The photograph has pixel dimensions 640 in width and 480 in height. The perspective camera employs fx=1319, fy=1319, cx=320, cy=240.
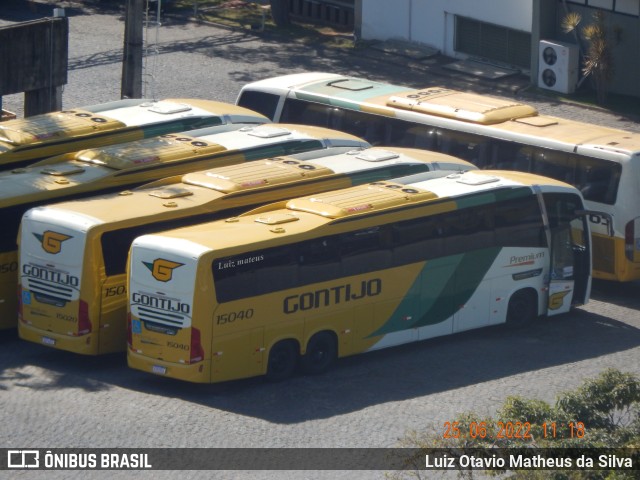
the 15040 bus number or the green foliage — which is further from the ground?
the green foliage

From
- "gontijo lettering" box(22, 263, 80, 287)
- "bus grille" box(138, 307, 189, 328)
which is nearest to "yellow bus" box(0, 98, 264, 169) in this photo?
"gontijo lettering" box(22, 263, 80, 287)

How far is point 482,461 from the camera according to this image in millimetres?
11984

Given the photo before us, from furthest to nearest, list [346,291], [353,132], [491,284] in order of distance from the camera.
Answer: [353,132], [491,284], [346,291]

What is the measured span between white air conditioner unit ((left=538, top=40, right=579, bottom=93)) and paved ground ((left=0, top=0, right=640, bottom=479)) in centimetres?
1233

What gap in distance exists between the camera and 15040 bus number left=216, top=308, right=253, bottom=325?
62.7 feet

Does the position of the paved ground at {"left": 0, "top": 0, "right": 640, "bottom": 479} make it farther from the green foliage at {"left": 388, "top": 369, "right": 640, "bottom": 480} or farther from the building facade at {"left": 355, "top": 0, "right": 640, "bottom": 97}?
the building facade at {"left": 355, "top": 0, "right": 640, "bottom": 97}

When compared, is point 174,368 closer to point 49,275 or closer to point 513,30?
point 49,275

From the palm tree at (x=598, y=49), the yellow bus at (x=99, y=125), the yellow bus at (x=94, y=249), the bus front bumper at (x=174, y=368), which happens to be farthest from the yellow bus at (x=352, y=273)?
the palm tree at (x=598, y=49)

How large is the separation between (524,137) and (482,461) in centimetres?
1445

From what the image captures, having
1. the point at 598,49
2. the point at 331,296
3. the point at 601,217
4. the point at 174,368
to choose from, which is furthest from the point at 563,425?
the point at 598,49

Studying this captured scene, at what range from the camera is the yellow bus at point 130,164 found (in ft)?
69.7

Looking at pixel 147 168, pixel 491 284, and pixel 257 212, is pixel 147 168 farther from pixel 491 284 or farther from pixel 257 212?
pixel 491 284

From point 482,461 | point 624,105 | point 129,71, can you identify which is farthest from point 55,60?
point 482,461

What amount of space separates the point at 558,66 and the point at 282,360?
19.1m
